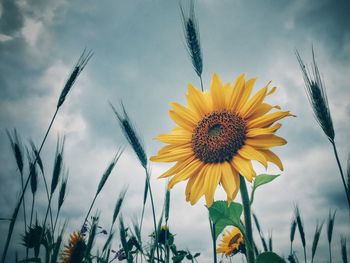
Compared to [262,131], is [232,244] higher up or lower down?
lower down

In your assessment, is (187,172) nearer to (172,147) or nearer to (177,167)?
(177,167)

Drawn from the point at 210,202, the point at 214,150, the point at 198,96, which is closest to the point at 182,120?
the point at 198,96

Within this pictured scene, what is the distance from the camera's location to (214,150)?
6.38 feet

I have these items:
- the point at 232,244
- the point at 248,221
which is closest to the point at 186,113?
the point at 248,221

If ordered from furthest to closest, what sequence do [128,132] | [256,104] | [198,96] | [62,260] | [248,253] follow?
1. [62,260]
2. [128,132]
3. [198,96]
4. [256,104]
5. [248,253]

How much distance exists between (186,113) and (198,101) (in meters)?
0.14

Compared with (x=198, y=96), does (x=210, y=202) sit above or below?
below

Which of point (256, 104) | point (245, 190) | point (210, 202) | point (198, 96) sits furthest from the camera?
point (198, 96)

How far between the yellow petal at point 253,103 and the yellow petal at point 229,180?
0.39 m

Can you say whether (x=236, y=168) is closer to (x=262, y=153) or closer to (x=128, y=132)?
(x=262, y=153)

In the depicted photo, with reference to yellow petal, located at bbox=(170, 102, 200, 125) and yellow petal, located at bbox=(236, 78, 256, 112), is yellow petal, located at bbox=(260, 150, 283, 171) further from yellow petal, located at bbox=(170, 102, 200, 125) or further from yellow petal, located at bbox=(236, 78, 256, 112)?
yellow petal, located at bbox=(170, 102, 200, 125)

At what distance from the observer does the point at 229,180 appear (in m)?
1.68

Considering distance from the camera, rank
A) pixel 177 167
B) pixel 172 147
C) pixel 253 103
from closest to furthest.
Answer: pixel 253 103 → pixel 177 167 → pixel 172 147

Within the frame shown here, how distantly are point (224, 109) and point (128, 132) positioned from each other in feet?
5.10
